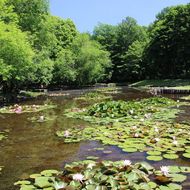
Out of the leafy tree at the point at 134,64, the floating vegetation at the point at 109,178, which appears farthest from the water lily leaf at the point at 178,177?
the leafy tree at the point at 134,64

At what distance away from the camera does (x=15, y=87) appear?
46.2 metres

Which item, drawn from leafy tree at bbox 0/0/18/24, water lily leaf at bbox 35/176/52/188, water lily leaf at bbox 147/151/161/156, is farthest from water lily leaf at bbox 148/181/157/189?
leafy tree at bbox 0/0/18/24

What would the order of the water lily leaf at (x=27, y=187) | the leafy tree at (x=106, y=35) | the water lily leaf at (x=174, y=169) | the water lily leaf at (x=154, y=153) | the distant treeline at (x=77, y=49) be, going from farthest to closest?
the leafy tree at (x=106, y=35) < the distant treeline at (x=77, y=49) < the water lily leaf at (x=154, y=153) < the water lily leaf at (x=174, y=169) < the water lily leaf at (x=27, y=187)

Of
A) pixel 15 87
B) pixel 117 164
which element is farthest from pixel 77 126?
pixel 15 87

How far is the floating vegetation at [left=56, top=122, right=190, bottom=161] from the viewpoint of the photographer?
10.9 meters

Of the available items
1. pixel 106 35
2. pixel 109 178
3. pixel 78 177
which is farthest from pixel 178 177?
pixel 106 35

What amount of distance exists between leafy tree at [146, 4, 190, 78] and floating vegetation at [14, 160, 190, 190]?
178 ft

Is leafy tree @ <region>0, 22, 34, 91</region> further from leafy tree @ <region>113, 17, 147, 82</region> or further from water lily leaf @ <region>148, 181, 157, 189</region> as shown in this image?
leafy tree @ <region>113, 17, 147, 82</region>

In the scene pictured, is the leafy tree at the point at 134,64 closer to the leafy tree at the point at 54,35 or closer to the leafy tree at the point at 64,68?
the leafy tree at the point at 54,35

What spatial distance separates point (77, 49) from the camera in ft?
226

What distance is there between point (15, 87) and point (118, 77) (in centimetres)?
3991

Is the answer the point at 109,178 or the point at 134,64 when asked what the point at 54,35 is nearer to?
the point at 134,64

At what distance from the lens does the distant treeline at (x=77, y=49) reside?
3344cm

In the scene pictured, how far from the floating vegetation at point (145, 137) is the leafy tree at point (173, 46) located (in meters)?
47.9
